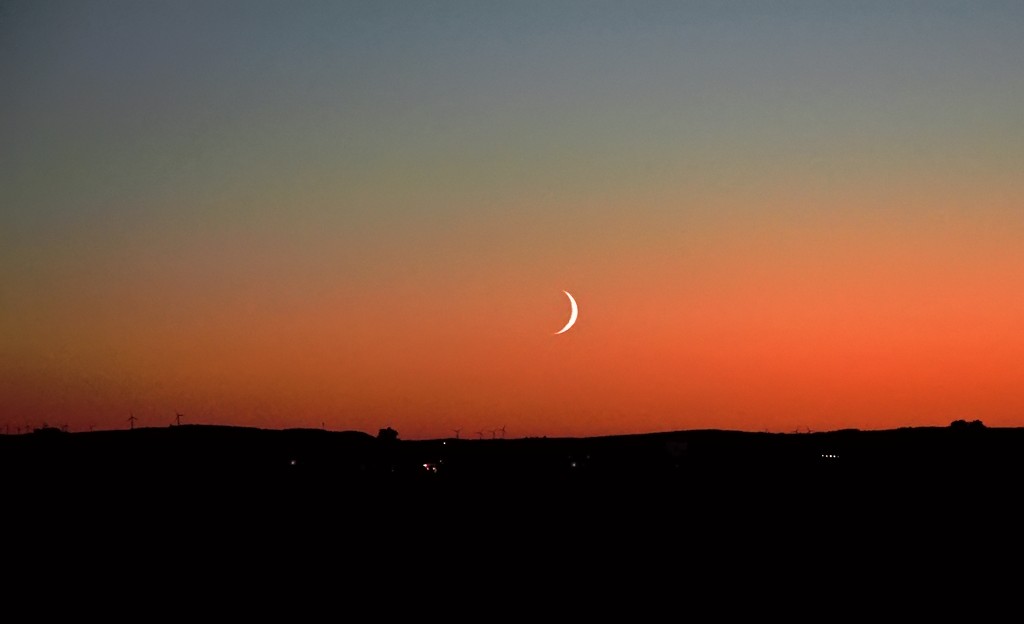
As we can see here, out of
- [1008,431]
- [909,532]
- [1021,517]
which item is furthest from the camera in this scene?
[1008,431]

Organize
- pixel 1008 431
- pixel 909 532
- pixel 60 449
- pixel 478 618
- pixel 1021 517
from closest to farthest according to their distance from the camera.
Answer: pixel 478 618 < pixel 909 532 < pixel 1021 517 < pixel 60 449 < pixel 1008 431

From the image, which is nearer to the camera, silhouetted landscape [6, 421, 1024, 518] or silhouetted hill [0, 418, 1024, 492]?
silhouetted landscape [6, 421, 1024, 518]

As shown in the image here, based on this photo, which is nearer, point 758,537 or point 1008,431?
point 758,537

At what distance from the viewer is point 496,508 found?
72250mm

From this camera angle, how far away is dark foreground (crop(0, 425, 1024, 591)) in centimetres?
5494

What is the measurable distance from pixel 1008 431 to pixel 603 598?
76336 millimetres

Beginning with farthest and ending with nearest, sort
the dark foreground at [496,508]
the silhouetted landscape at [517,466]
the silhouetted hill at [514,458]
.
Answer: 1. the silhouetted hill at [514,458]
2. the silhouetted landscape at [517,466]
3. the dark foreground at [496,508]

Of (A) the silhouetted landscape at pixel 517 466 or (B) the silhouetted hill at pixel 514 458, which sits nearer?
(A) the silhouetted landscape at pixel 517 466

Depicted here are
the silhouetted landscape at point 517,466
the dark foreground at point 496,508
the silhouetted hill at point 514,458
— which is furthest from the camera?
the silhouetted hill at point 514,458

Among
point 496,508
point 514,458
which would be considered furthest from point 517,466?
point 496,508

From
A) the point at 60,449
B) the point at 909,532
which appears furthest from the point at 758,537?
the point at 60,449

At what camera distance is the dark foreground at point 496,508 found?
54938 millimetres

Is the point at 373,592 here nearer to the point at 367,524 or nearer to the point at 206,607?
the point at 206,607

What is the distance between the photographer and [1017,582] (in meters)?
49.5
